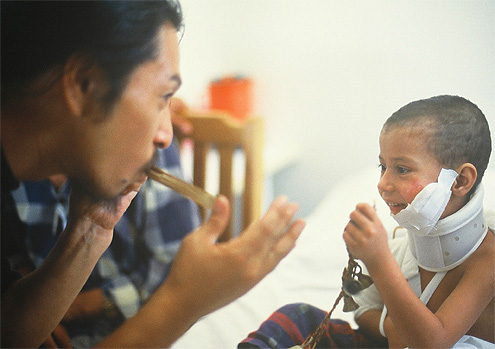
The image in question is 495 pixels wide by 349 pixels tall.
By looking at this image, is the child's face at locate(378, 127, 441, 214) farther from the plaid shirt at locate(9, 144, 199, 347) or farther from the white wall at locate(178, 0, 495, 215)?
the plaid shirt at locate(9, 144, 199, 347)

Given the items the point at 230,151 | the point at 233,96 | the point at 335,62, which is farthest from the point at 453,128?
the point at 233,96

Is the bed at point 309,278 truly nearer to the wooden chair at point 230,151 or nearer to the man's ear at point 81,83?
the wooden chair at point 230,151

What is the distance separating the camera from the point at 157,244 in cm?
66

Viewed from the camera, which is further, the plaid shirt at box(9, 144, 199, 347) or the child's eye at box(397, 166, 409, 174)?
the plaid shirt at box(9, 144, 199, 347)

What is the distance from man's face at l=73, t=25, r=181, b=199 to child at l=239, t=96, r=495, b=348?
0.17 meters

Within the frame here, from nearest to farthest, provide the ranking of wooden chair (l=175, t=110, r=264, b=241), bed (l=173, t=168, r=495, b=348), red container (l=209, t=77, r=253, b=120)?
bed (l=173, t=168, r=495, b=348)
wooden chair (l=175, t=110, r=264, b=241)
red container (l=209, t=77, r=253, b=120)

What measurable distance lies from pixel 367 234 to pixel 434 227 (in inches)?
1.9

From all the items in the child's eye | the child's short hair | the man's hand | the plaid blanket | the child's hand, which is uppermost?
the child's short hair

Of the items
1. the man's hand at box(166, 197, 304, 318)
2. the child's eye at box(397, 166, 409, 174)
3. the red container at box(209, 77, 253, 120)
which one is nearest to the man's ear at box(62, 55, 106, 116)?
the man's hand at box(166, 197, 304, 318)

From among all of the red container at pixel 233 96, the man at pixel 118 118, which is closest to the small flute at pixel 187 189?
the man at pixel 118 118

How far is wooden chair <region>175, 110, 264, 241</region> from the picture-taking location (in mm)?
585

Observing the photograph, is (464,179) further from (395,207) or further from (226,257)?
(226,257)

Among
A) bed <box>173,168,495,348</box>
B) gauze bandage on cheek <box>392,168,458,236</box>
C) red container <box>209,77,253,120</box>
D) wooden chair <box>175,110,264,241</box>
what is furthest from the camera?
red container <box>209,77,253,120</box>

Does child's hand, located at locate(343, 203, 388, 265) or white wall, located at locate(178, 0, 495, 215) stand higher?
white wall, located at locate(178, 0, 495, 215)
